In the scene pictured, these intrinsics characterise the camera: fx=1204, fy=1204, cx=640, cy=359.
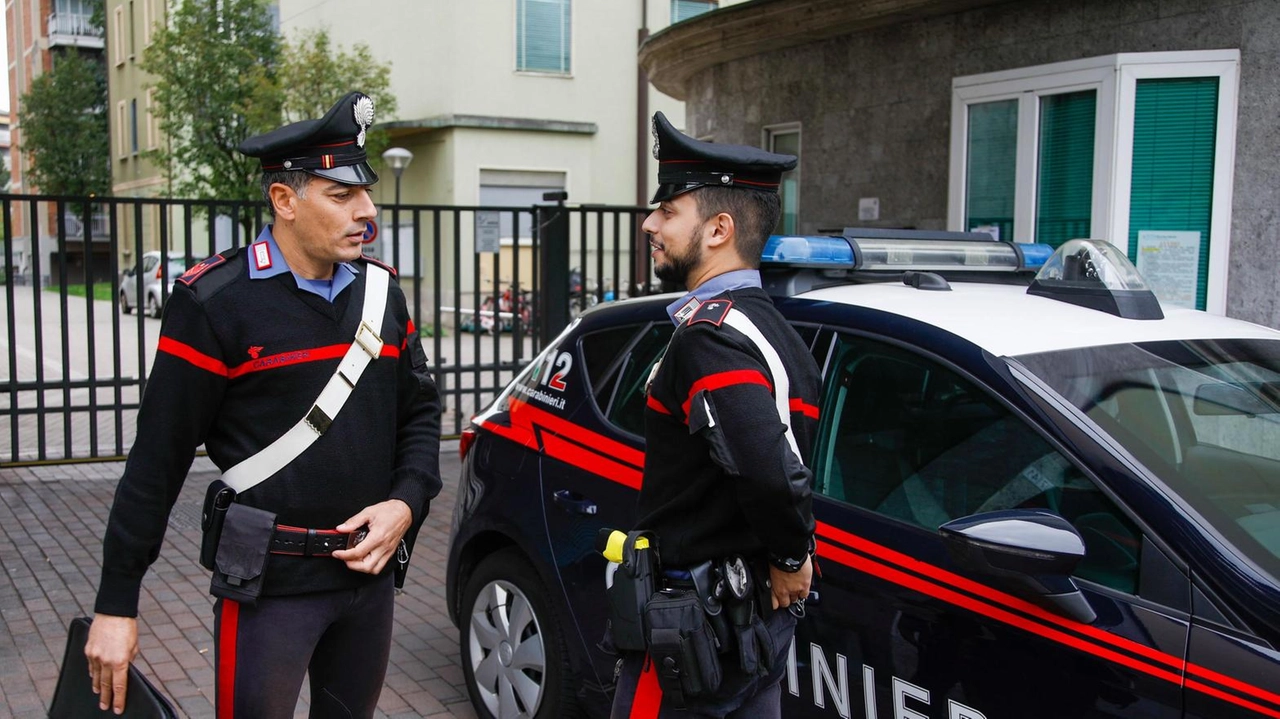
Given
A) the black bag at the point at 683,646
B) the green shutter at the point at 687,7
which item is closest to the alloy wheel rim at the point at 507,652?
the black bag at the point at 683,646

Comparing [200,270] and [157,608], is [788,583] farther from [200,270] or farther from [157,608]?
[157,608]

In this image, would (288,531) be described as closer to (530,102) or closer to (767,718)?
(767,718)

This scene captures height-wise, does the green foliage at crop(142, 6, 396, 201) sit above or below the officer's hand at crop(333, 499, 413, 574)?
above

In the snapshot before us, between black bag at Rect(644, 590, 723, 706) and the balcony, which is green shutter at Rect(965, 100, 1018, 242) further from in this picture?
the balcony

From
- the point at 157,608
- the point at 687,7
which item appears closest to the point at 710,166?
the point at 157,608

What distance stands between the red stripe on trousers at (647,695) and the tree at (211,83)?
23953 millimetres

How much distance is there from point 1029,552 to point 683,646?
73cm

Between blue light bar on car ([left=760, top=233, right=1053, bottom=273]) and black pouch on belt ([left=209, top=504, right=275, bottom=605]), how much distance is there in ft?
5.19

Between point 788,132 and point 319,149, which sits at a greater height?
point 788,132

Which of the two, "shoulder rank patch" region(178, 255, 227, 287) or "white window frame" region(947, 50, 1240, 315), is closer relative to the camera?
"shoulder rank patch" region(178, 255, 227, 287)

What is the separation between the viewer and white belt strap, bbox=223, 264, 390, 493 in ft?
8.59

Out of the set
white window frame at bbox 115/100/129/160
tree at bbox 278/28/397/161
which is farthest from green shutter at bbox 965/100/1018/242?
white window frame at bbox 115/100/129/160

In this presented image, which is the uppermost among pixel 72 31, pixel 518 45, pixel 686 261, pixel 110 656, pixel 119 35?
pixel 72 31

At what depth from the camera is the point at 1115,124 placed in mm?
7180
